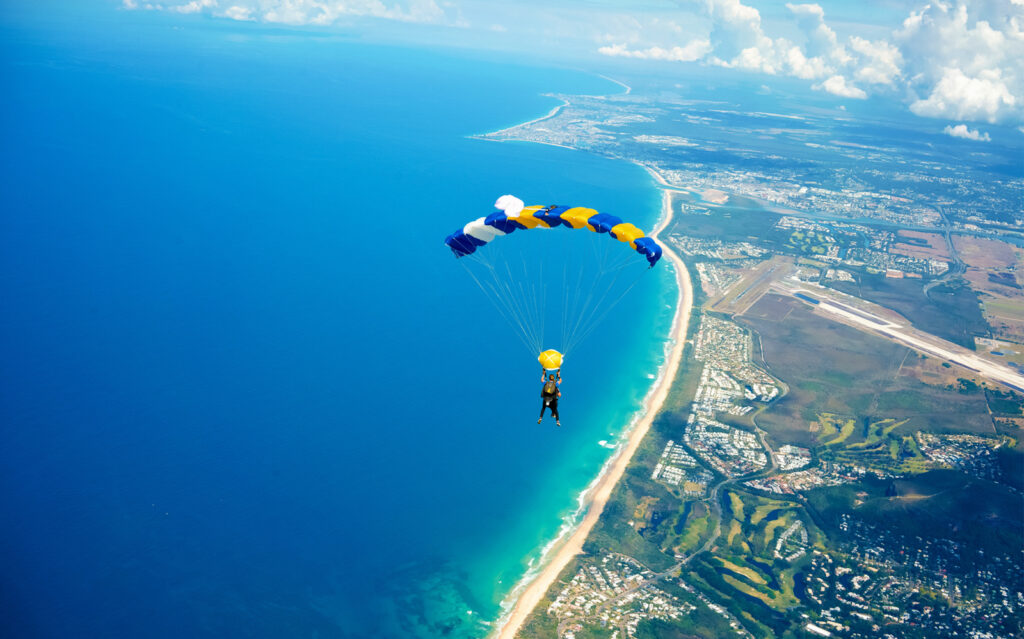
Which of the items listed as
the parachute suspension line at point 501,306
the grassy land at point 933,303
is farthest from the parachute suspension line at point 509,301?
the grassy land at point 933,303

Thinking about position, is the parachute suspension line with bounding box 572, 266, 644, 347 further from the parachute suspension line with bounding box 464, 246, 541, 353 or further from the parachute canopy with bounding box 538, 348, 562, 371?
the parachute canopy with bounding box 538, 348, 562, 371

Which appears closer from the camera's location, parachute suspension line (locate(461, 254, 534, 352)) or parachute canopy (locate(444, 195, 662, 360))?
parachute suspension line (locate(461, 254, 534, 352))

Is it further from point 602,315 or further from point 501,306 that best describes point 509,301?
point 602,315

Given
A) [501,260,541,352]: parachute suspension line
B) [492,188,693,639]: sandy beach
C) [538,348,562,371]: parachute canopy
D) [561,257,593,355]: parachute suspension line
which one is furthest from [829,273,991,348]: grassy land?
[538,348,562,371]: parachute canopy

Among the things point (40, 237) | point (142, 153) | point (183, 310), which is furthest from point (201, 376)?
point (142, 153)

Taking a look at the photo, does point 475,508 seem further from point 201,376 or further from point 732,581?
point 201,376

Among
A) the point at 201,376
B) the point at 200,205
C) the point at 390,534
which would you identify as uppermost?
the point at 200,205
